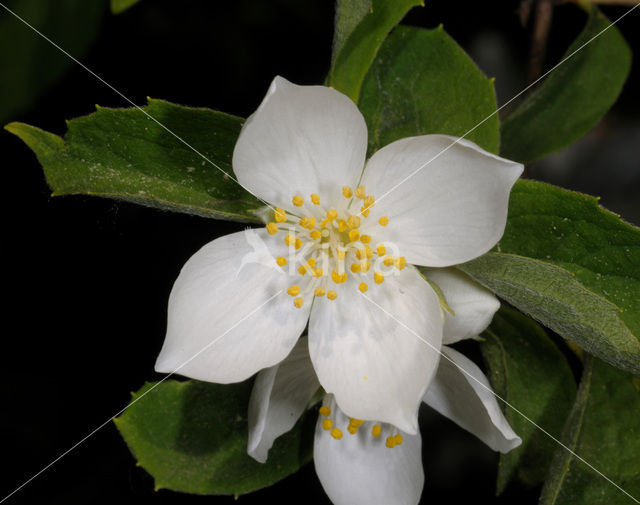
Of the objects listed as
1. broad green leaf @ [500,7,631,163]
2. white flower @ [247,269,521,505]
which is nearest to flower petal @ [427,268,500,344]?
white flower @ [247,269,521,505]

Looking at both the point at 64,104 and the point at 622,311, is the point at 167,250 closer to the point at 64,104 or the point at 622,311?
the point at 64,104

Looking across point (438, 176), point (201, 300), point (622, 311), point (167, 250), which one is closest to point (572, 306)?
point (622, 311)

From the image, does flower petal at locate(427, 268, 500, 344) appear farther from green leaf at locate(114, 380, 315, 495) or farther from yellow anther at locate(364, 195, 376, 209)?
green leaf at locate(114, 380, 315, 495)

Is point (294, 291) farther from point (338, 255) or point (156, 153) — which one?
point (156, 153)

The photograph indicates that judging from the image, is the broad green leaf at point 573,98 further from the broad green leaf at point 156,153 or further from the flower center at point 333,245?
the broad green leaf at point 156,153

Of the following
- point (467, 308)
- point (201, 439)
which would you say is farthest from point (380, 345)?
point (201, 439)

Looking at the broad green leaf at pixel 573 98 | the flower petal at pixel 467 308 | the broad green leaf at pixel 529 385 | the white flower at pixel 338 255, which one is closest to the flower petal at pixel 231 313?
the white flower at pixel 338 255

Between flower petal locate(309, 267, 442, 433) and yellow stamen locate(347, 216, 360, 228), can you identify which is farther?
yellow stamen locate(347, 216, 360, 228)
